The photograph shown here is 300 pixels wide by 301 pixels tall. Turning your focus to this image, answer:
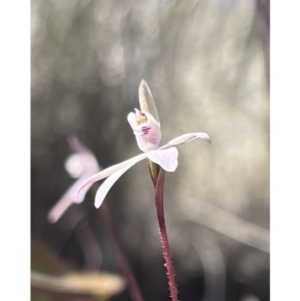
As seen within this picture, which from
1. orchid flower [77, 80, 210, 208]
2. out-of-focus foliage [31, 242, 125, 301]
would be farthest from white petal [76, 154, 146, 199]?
out-of-focus foliage [31, 242, 125, 301]

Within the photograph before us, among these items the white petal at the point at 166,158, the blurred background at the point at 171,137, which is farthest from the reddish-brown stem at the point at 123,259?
the white petal at the point at 166,158

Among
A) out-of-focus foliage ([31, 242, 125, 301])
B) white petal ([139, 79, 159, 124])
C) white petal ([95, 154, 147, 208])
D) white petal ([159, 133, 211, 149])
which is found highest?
white petal ([139, 79, 159, 124])

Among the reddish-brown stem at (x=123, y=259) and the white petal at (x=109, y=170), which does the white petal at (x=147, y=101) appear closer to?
the white petal at (x=109, y=170)

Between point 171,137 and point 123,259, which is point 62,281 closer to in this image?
point 123,259

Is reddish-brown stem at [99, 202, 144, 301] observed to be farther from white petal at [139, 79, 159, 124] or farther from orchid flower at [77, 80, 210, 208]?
white petal at [139, 79, 159, 124]

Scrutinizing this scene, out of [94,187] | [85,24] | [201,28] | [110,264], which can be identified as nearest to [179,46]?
[201,28]

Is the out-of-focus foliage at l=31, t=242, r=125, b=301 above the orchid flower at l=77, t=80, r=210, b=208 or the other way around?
the other way around

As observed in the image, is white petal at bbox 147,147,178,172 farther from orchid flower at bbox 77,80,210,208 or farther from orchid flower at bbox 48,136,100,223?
orchid flower at bbox 48,136,100,223

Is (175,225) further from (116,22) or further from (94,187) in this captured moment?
(116,22)
